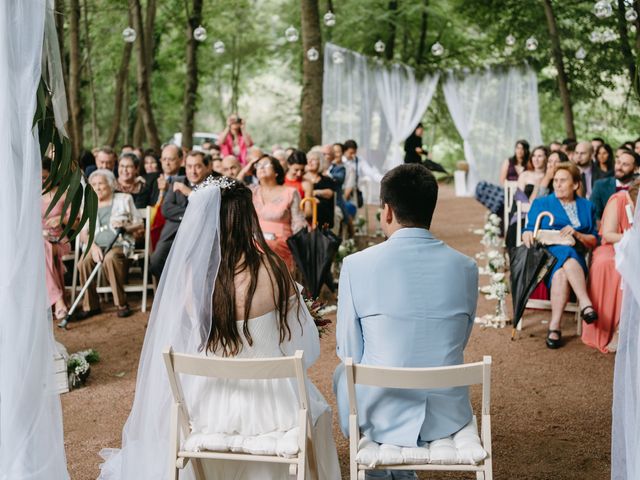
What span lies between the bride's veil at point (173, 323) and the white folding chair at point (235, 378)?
0.29 m

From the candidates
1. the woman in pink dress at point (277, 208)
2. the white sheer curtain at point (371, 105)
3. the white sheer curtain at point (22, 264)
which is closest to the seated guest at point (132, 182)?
the woman in pink dress at point (277, 208)

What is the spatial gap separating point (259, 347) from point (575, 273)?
3749 mm

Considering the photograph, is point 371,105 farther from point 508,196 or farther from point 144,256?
point 144,256

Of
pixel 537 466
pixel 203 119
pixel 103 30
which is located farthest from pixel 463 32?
pixel 537 466

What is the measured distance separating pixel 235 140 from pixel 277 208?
483cm

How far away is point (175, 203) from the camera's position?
7465mm

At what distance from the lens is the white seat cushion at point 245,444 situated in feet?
9.68

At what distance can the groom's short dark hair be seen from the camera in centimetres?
298

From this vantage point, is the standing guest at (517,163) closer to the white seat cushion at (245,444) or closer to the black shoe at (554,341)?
the black shoe at (554,341)

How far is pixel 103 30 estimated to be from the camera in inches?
733

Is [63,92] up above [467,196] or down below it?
above

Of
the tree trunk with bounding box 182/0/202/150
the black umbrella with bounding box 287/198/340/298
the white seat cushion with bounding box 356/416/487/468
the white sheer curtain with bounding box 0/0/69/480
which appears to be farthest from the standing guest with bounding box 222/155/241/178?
the tree trunk with bounding box 182/0/202/150

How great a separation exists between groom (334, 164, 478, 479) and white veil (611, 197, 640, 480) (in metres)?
0.58

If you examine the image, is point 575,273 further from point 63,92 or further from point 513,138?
point 513,138
